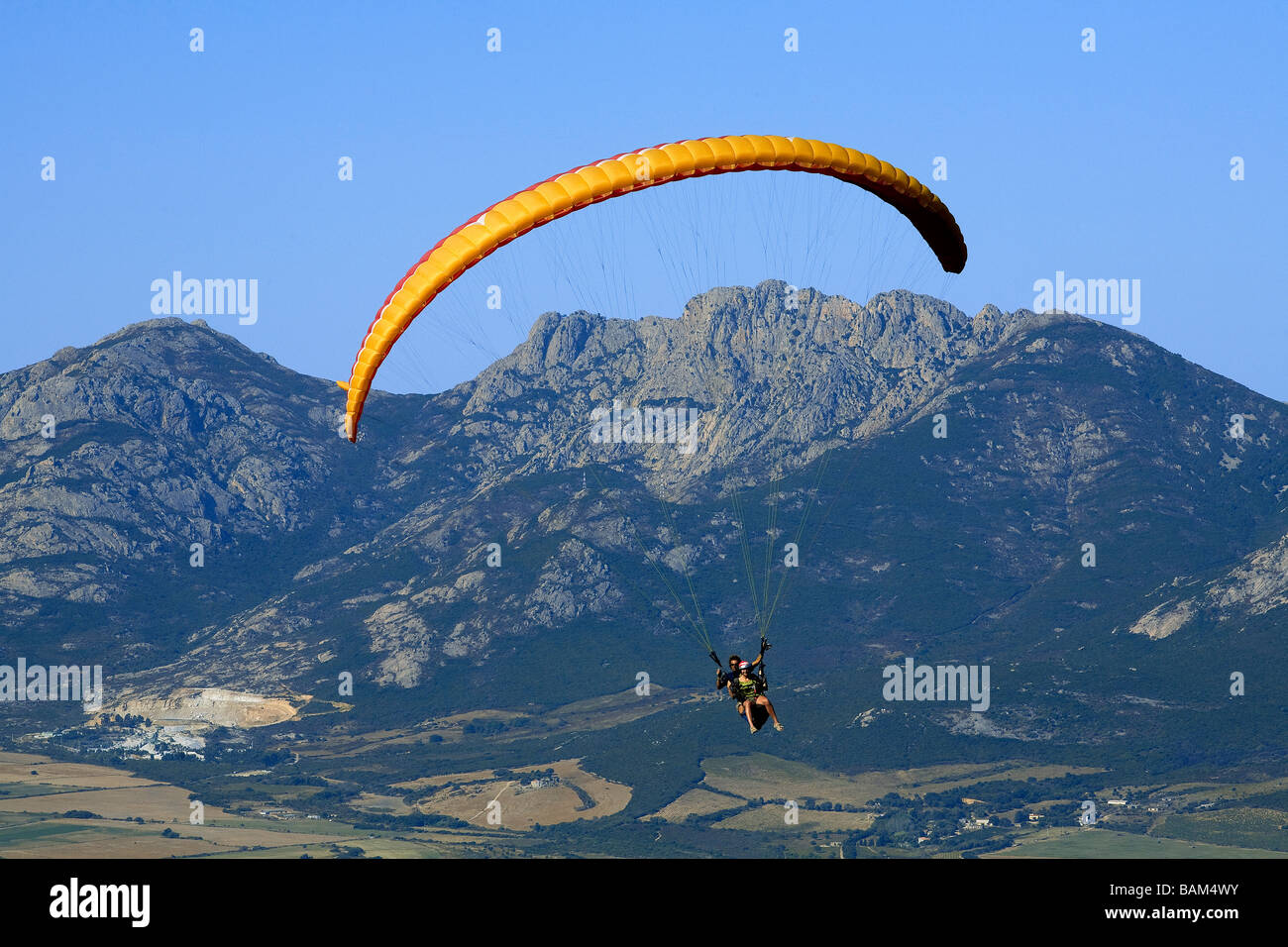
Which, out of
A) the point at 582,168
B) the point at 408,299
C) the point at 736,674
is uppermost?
the point at 582,168
